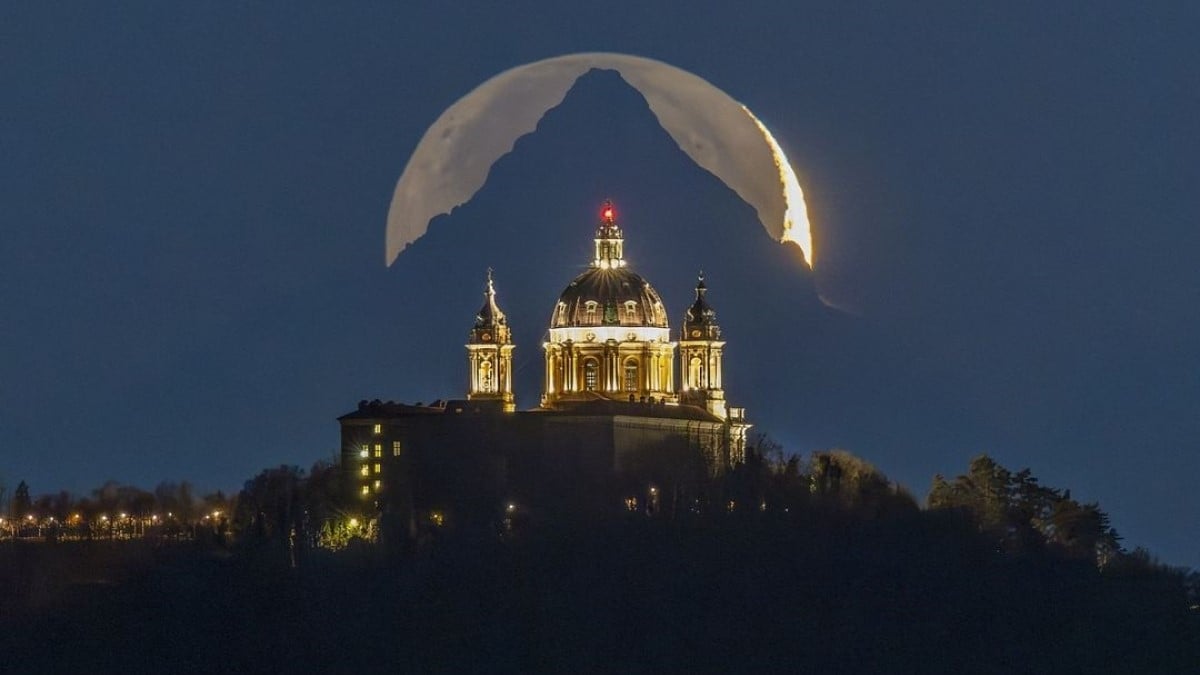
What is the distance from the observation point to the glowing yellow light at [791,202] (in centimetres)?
13438

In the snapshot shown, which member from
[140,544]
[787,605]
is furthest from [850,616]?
[140,544]

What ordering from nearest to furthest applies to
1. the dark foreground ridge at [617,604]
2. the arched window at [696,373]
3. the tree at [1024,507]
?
the dark foreground ridge at [617,604] → the tree at [1024,507] → the arched window at [696,373]

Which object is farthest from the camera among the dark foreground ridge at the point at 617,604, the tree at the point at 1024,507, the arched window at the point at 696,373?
the arched window at the point at 696,373

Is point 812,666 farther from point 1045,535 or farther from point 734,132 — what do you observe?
point 1045,535

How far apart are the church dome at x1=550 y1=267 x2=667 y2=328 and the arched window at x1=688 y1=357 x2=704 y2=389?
1341 millimetres

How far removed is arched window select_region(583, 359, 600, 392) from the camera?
6565 inches

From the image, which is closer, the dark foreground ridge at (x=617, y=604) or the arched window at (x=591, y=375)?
the dark foreground ridge at (x=617, y=604)

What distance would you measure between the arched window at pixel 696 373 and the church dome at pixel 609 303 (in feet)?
4.40

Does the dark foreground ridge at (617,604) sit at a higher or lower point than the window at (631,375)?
lower

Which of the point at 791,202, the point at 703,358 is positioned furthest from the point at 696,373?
the point at 791,202

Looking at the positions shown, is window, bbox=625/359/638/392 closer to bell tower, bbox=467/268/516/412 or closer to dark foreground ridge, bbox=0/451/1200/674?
bell tower, bbox=467/268/516/412

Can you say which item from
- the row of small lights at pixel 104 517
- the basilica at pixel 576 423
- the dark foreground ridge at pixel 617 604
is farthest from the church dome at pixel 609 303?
the dark foreground ridge at pixel 617 604

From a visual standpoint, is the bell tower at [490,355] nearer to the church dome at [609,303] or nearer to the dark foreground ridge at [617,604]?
the church dome at [609,303]

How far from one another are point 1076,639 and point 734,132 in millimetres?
13890
